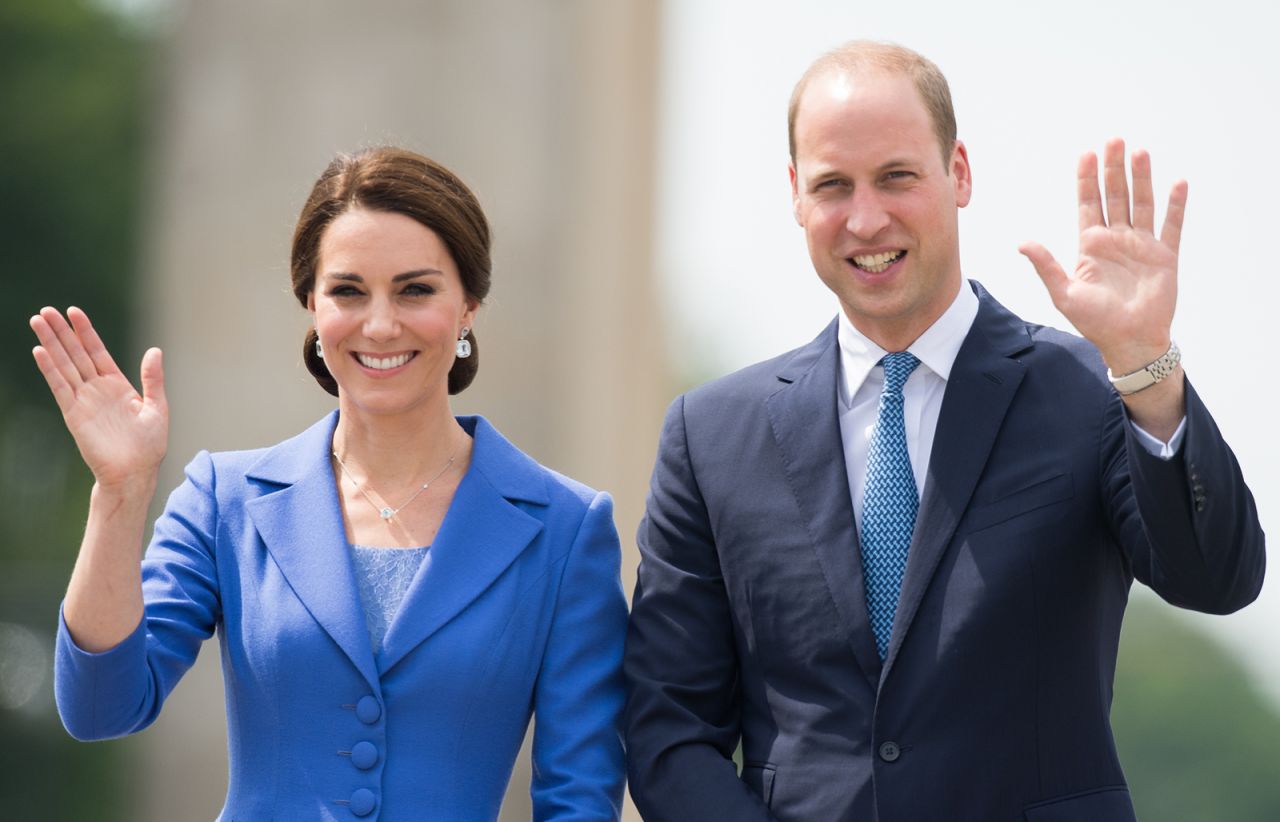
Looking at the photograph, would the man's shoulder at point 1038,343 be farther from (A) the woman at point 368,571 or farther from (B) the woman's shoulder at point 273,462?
(B) the woman's shoulder at point 273,462

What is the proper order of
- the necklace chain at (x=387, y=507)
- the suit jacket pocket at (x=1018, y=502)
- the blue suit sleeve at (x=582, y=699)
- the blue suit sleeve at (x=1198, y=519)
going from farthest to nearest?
the necklace chain at (x=387, y=507), the blue suit sleeve at (x=582, y=699), the suit jacket pocket at (x=1018, y=502), the blue suit sleeve at (x=1198, y=519)

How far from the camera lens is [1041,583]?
13.7 feet

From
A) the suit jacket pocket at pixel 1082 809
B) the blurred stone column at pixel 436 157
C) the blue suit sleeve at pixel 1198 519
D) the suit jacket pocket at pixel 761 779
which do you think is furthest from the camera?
the blurred stone column at pixel 436 157

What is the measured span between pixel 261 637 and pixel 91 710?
15.2 inches

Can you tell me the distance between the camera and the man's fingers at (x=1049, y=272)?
4022 mm

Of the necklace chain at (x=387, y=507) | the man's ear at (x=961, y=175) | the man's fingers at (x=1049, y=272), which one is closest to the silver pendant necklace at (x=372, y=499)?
the necklace chain at (x=387, y=507)

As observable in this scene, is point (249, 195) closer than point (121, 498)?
No

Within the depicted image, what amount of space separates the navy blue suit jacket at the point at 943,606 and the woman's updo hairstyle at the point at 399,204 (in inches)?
30.1

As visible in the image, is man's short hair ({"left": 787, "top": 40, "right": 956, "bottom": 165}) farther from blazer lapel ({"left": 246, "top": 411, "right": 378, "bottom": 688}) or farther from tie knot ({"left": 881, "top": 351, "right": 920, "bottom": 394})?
blazer lapel ({"left": 246, "top": 411, "right": 378, "bottom": 688})

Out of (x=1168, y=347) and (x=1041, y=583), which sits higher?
(x=1168, y=347)

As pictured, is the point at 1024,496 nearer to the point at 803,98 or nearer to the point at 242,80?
the point at 803,98

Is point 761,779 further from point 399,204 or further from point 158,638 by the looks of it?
point 399,204

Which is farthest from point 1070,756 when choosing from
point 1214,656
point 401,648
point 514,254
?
point 1214,656

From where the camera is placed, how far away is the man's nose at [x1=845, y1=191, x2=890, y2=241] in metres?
4.28
